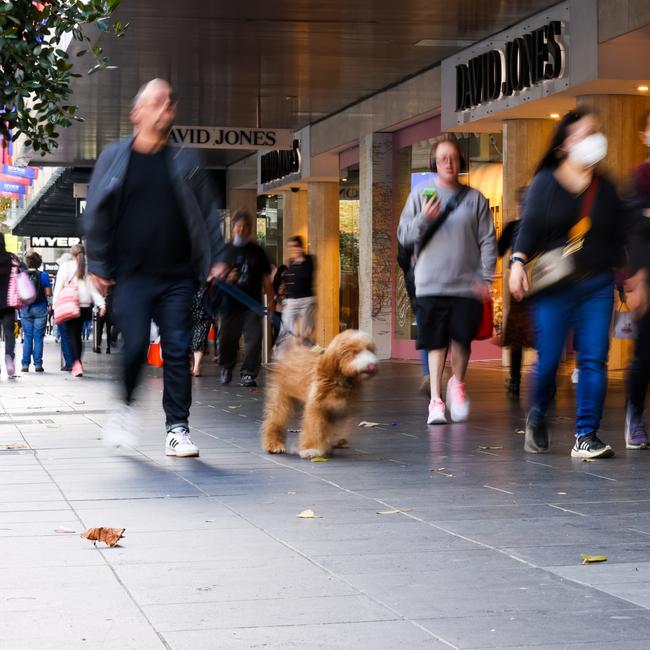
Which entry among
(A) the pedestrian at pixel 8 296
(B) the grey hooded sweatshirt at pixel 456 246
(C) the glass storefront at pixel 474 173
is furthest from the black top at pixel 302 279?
(B) the grey hooded sweatshirt at pixel 456 246

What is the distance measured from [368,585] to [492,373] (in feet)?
45.9

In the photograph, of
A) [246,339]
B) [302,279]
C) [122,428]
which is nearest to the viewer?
[122,428]

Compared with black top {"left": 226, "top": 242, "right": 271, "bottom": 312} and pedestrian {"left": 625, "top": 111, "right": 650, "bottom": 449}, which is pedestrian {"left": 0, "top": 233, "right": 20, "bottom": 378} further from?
pedestrian {"left": 625, "top": 111, "right": 650, "bottom": 449}

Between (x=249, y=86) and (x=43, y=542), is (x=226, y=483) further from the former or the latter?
(x=249, y=86)

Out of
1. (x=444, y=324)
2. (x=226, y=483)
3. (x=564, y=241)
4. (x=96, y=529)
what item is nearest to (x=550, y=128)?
(x=444, y=324)

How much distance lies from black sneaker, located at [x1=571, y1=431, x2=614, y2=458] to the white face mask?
153 centimetres

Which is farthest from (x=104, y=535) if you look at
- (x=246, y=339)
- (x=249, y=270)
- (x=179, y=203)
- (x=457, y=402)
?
(x=249, y=270)

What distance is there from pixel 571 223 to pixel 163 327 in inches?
94.1

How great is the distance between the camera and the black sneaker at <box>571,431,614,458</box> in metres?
7.66

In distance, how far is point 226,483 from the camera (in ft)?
22.0

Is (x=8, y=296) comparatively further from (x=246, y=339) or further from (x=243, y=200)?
(x=243, y=200)

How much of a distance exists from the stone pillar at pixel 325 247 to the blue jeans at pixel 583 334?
21.6m

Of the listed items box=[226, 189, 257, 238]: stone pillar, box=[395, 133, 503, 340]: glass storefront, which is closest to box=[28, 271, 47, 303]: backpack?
box=[395, 133, 503, 340]: glass storefront

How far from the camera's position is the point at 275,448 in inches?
316
